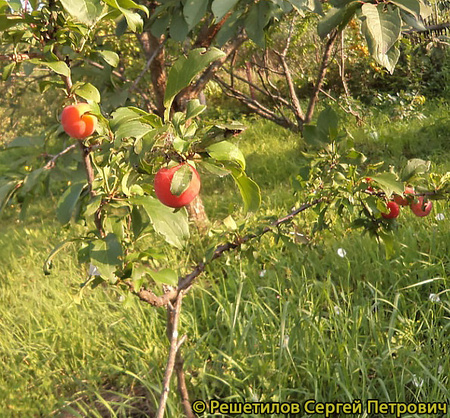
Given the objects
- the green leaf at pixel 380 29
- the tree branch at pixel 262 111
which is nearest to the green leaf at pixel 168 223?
the green leaf at pixel 380 29

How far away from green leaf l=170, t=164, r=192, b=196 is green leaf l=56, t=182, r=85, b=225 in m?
0.32

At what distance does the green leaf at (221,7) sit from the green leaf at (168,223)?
1.42 ft

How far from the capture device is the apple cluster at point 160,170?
2.49ft

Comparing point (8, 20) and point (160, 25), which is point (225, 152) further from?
point (160, 25)

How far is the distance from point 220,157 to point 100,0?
41cm

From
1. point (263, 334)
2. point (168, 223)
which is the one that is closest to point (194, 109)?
point (168, 223)

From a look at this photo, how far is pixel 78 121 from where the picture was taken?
894mm

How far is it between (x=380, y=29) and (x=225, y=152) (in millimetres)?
394

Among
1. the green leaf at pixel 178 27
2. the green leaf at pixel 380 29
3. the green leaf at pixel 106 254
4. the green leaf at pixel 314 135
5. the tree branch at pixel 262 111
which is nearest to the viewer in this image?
the green leaf at pixel 380 29

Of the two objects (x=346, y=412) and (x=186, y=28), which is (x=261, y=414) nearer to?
(x=346, y=412)

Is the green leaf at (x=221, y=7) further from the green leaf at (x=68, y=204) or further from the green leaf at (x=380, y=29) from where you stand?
the green leaf at (x=68, y=204)

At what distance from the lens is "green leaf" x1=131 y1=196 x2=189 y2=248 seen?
836 millimetres

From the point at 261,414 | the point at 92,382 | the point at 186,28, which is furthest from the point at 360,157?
the point at 92,382

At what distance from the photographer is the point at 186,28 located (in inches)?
59.4
